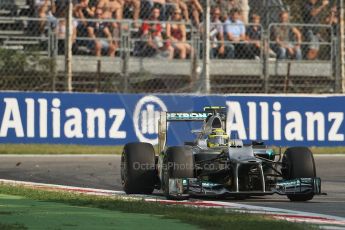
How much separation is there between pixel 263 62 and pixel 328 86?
1.41m

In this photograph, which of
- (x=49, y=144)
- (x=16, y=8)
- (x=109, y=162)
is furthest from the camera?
(x=16, y=8)

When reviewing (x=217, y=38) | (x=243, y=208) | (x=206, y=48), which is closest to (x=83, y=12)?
(x=206, y=48)

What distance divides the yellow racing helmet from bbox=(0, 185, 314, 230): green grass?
1.37 meters

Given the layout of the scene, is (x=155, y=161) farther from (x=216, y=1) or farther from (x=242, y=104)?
(x=216, y=1)

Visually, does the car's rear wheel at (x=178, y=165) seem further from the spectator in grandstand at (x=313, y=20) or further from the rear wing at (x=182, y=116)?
the spectator in grandstand at (x=313, y=20)

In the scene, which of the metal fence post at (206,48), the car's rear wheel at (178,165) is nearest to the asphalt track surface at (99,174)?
the car's rear wheel at (178,165)

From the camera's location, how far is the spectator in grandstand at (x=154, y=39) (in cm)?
1936

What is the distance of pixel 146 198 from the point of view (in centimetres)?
1064

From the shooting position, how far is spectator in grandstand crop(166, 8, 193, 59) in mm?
19328

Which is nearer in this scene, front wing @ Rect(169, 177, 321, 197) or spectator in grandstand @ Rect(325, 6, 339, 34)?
front wing @ Rect(169, 177, 321, 197)

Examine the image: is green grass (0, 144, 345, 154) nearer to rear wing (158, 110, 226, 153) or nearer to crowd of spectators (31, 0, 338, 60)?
crowd of spectators (31, 0, 338, 60)

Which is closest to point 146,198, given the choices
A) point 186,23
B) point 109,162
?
point 109,162

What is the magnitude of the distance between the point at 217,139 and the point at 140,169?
2.92 ft

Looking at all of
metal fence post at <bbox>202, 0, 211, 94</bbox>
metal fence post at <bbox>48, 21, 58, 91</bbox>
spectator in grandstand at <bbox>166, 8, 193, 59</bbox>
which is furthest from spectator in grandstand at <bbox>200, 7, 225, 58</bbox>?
metal fence post at <bbox>48, 21, 58, 91</bbox>
